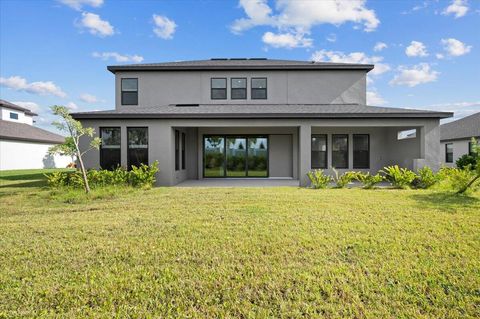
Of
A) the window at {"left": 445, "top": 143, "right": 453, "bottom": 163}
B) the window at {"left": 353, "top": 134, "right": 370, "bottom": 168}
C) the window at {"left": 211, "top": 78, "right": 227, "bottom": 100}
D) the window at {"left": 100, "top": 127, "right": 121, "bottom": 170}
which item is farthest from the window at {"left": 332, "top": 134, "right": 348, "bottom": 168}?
the window at {"left": 445, "top": 143, "right": 453, "bottom": 163}

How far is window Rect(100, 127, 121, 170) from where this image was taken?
41.1 feet

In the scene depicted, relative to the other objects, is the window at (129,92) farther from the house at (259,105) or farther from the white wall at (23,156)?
the white wall at (23,156)

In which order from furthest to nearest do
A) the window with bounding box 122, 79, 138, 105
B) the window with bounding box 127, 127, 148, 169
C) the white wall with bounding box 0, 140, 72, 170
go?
the white wall with bounding box 0, 140, 72, 170 → the window with bounding box 122, 79, 138, 105 → the window with bounding box 127, 127, 148, 169

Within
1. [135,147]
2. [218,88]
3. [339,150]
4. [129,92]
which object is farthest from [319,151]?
[129,92]

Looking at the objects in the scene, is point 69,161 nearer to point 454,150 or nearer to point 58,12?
point 58,12

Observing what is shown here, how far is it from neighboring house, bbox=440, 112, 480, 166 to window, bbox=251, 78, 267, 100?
1739cm

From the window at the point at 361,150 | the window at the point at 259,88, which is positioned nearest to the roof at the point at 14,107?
the window at the point at 259,88

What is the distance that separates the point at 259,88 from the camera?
15.7 m

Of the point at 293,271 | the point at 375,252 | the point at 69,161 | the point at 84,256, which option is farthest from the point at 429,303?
the point at 69,161

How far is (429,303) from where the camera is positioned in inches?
118

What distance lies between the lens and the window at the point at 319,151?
15164 millimetres

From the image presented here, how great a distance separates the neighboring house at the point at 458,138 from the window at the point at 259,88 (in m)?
17.4

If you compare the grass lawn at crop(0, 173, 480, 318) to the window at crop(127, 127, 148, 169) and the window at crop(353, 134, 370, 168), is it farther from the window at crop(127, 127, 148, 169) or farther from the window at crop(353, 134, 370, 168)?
the window at crop(353, 134, 370, 168)

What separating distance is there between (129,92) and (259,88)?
7640 millimetres
